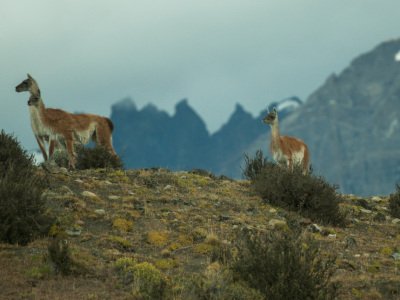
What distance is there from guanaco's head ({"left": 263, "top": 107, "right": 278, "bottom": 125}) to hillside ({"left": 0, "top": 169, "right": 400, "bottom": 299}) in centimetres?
488

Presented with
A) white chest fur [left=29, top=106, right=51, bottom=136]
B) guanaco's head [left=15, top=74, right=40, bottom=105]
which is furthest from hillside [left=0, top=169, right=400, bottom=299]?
guanaco's head [left=15, top=74, right=40, bottom=105]

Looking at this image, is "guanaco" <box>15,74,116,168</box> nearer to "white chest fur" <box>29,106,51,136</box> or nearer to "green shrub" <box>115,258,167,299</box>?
"white chest fur" <box>29,106,51,136</box>

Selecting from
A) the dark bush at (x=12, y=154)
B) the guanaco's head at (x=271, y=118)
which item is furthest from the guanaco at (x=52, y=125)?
the guanaco's head at (x=271, y=118)

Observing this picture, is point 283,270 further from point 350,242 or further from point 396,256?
point 350,242

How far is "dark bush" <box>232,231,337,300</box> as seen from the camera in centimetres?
1153

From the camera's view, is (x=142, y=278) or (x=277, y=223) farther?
(x=277, y=223)

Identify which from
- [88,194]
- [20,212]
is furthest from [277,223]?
[20,212]

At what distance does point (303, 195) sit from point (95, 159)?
22.2 feet

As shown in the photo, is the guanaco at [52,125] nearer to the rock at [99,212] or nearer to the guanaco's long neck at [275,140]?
the rock at [99,212]

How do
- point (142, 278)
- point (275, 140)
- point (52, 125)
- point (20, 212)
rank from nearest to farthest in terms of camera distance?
point (142, 278) < point (20, 212) < point (52, 125) < point (275, 140)

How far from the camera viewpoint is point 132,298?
11.6 metres

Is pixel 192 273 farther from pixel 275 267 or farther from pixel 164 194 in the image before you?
pixel 164 194

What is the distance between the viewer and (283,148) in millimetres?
25047

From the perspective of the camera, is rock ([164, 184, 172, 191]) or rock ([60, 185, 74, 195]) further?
rock ([164, 184, 172, 191])
